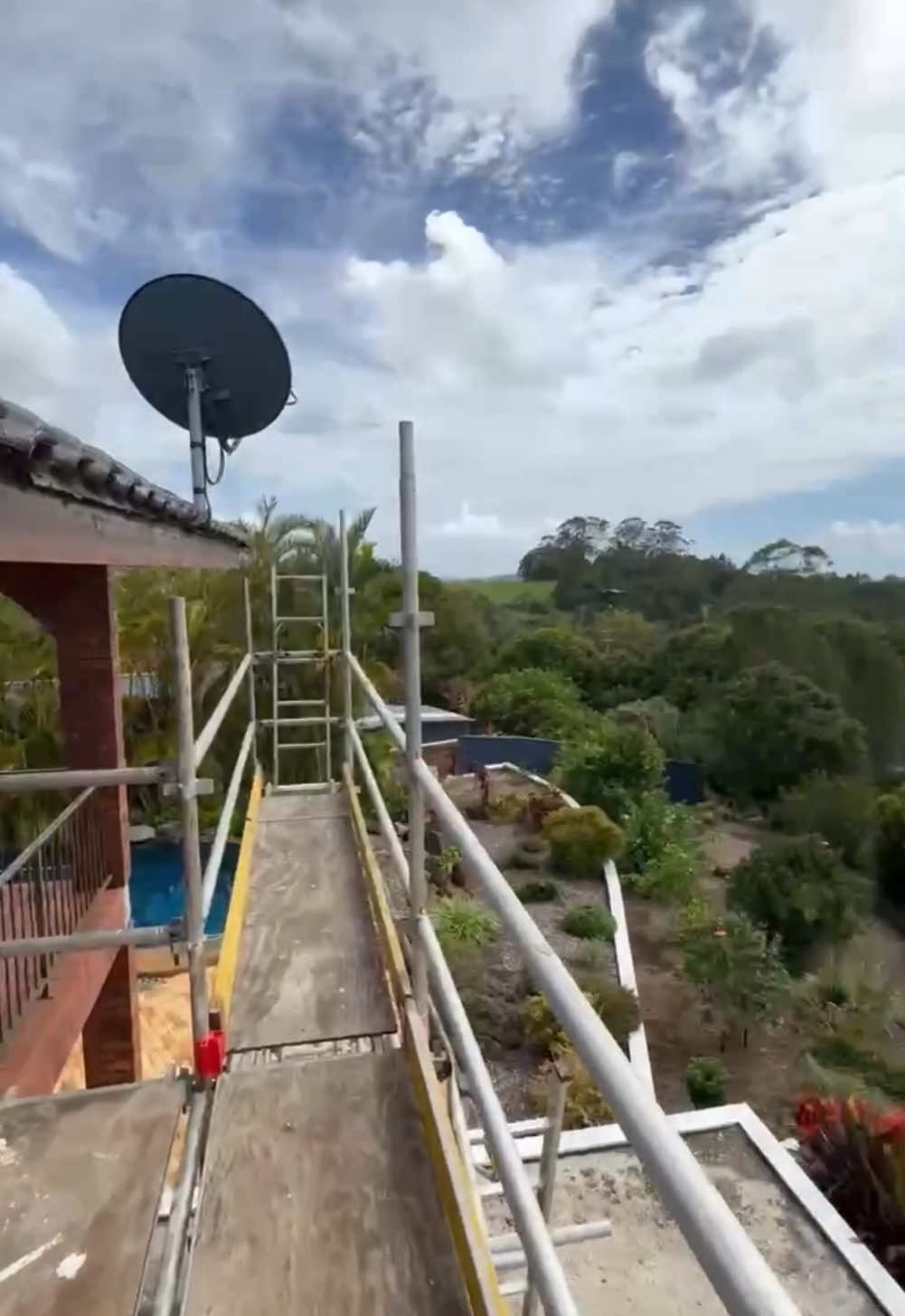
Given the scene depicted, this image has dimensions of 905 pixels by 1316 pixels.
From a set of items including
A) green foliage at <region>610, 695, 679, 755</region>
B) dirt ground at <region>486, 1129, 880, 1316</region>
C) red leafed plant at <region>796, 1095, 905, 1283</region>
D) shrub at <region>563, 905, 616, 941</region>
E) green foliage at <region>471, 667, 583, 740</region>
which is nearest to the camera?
dirt ground at <region>486, 1129, 880, 1316</region>

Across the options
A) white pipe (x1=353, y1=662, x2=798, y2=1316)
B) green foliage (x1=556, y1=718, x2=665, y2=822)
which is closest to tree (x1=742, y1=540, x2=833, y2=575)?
green foliage (x1=556, y1=718, x2=665, y2=822)

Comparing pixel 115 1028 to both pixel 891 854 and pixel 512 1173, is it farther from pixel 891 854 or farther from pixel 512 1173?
pixel 891 854

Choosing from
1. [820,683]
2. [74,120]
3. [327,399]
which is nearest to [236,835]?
[327,399]

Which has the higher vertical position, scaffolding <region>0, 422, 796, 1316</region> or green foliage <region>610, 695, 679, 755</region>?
scaffolding <region>0, 422, 796, 1316</region>

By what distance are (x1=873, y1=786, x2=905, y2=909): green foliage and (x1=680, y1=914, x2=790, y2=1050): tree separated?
6667mm

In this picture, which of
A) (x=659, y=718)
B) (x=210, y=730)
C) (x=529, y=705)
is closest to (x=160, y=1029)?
(x=210, y=730)

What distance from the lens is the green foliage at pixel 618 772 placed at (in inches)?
539

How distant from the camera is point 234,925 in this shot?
9.76 feet

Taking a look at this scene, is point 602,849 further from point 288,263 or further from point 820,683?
point 820,683

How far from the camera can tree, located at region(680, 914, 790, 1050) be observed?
8297 millimetres

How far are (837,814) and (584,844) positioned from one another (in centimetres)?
591

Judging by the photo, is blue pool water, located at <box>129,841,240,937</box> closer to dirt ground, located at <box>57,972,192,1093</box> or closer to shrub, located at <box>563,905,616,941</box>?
dirt ground, located at <box>57,972,192,1093</box>

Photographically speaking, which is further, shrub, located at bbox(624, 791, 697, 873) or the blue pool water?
shrub, located at bbox(624, 791, 697, 873)

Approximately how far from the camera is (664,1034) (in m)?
8.43
